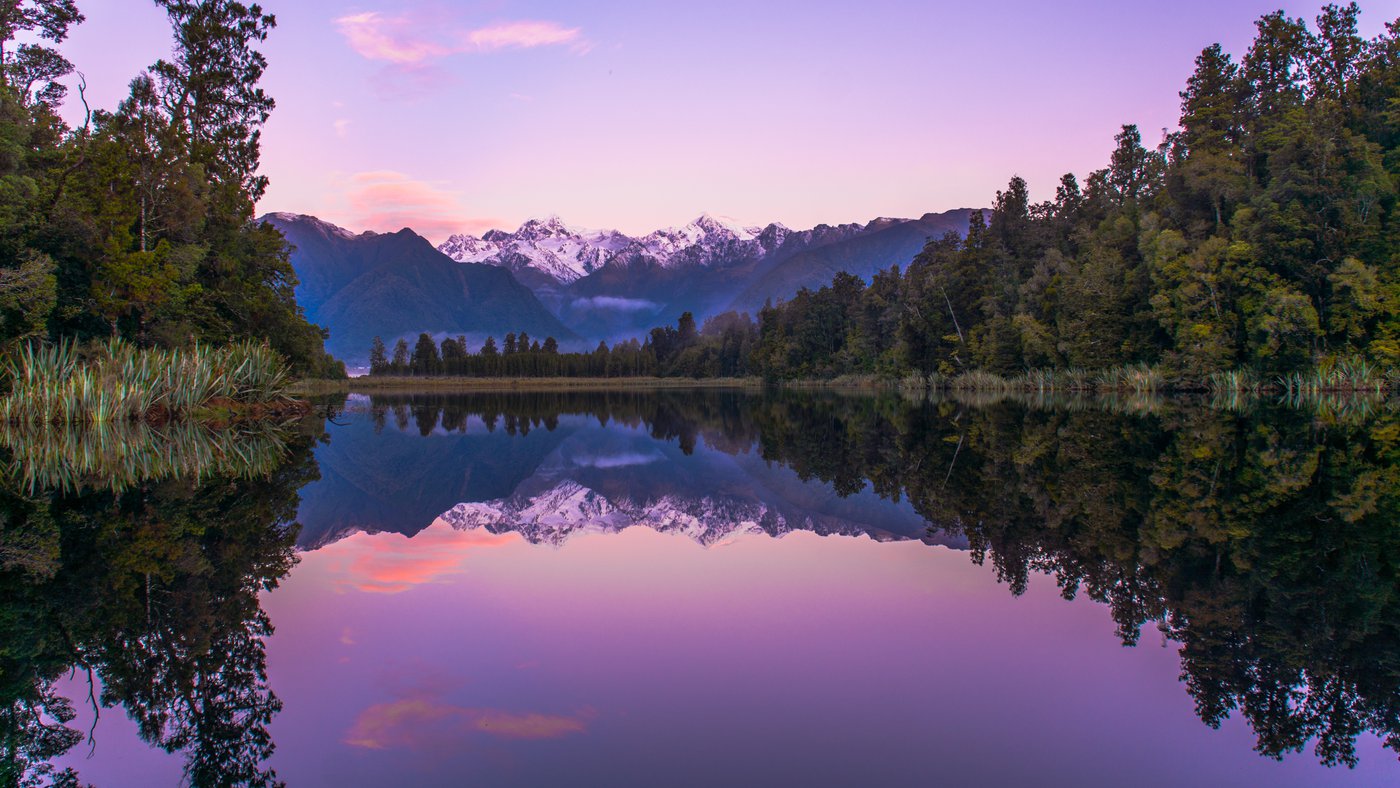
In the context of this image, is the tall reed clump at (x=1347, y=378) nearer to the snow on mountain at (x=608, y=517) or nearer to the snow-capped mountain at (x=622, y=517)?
the snow-capped mountain at (x=622, y=517)

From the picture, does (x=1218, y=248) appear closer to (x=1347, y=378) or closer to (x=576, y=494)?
(x=1347, y=378)

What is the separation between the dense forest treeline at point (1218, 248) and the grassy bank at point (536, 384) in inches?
1890

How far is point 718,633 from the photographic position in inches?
273

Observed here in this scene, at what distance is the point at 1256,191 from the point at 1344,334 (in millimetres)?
9454

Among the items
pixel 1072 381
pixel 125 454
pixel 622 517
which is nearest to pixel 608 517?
pixel 622 517

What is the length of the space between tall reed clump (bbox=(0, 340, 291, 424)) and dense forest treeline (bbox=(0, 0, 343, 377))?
105 centimetres

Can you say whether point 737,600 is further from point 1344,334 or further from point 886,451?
point 1344,334

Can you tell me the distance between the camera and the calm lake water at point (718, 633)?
15.5ft

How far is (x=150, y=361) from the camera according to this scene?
2498 cm

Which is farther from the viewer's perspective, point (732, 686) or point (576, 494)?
point (576, 494)

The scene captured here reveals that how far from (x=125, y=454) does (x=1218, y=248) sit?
52164 millimetres

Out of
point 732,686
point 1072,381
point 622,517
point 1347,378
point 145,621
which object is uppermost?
point 1347,378

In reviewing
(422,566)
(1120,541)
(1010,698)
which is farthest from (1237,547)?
(422,566)

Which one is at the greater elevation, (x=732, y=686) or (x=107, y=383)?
(x=107, y=383)
